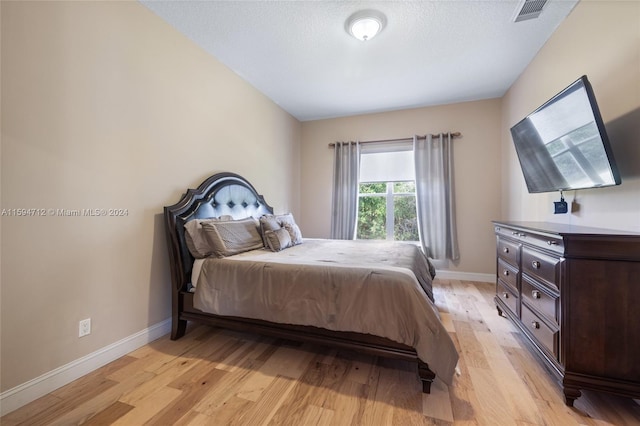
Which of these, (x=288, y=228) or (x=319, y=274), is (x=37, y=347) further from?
(x=288, y=228)

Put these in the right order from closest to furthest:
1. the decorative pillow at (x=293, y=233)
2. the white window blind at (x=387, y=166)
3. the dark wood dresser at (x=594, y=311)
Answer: the dark wood dresser at (x=594, y=311) < the decorative pillow at (x=293, y=233) < the white window blind at (x=387, y=166)

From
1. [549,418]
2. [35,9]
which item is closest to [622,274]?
[549,418]

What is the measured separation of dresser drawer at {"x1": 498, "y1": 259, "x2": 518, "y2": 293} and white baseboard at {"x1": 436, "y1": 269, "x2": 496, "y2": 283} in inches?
55.1

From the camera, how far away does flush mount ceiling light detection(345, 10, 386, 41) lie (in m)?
2.07

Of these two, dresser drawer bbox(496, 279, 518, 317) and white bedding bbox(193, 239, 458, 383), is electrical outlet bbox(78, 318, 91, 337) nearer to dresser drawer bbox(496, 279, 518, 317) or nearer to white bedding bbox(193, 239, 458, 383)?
white bedding bbox(193, 239, 458, 383)

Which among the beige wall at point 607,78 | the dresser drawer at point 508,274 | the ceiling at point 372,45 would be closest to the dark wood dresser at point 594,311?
the beige wall at point 607,78

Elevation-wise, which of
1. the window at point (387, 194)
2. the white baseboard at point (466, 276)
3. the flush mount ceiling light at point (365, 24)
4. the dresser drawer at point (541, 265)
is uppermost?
the flush mount ceiling light at point (365, 24)

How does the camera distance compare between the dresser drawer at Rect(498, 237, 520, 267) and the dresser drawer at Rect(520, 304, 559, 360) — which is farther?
the dresser drawer at Rect(498, 237, 520, 267)

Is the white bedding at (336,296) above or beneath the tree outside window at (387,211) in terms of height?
beneath

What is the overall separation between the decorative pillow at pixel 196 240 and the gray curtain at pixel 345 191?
2.44 m

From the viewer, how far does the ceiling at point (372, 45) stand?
6.71 feet

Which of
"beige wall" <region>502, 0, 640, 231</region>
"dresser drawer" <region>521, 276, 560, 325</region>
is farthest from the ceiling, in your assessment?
"dresser drawer" <region>521, 276, 560, 325</region>

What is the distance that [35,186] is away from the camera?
145cm

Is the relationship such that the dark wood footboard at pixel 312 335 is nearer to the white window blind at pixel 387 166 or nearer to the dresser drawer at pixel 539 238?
the dresser drawer at pixel 539 238
